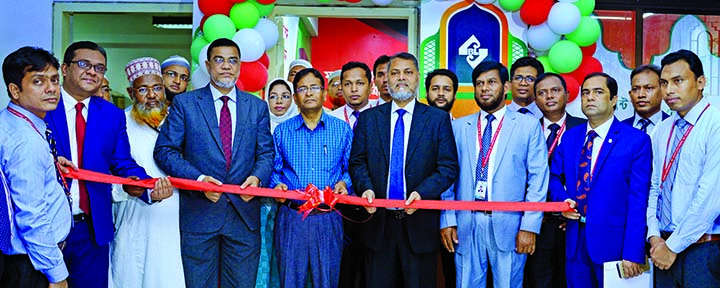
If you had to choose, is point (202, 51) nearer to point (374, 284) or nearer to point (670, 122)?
point (374, 284)

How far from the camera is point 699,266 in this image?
11.7ft

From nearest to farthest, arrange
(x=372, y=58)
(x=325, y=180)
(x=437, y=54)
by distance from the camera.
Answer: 1. (x=325, y=180)
2. (x=437, y=54)
3. (x=372, y=58)

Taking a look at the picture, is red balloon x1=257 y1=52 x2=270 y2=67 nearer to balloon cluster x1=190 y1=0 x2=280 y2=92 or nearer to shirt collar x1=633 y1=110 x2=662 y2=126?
balloon cluster x1=190 y1=0 x2=280 y2=92

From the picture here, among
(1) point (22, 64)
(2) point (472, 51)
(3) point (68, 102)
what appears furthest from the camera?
(2) point (472, 51)

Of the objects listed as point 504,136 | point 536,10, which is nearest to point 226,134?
point 504,136

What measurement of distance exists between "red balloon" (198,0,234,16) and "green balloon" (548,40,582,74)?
2830mm

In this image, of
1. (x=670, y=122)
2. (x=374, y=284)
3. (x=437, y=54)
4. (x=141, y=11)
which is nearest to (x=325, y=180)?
(x=374, y=284)

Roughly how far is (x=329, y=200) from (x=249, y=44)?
2295 millimetres

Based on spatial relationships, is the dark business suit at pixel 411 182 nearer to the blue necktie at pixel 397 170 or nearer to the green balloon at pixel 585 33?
the blue necktie at pixel 397 170

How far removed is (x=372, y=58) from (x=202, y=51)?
649cm

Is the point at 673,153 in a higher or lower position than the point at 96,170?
higher

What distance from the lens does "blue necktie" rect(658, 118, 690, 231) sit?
371 cm

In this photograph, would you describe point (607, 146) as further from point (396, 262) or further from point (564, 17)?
point (564, 17)

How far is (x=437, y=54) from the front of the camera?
6.77 m
